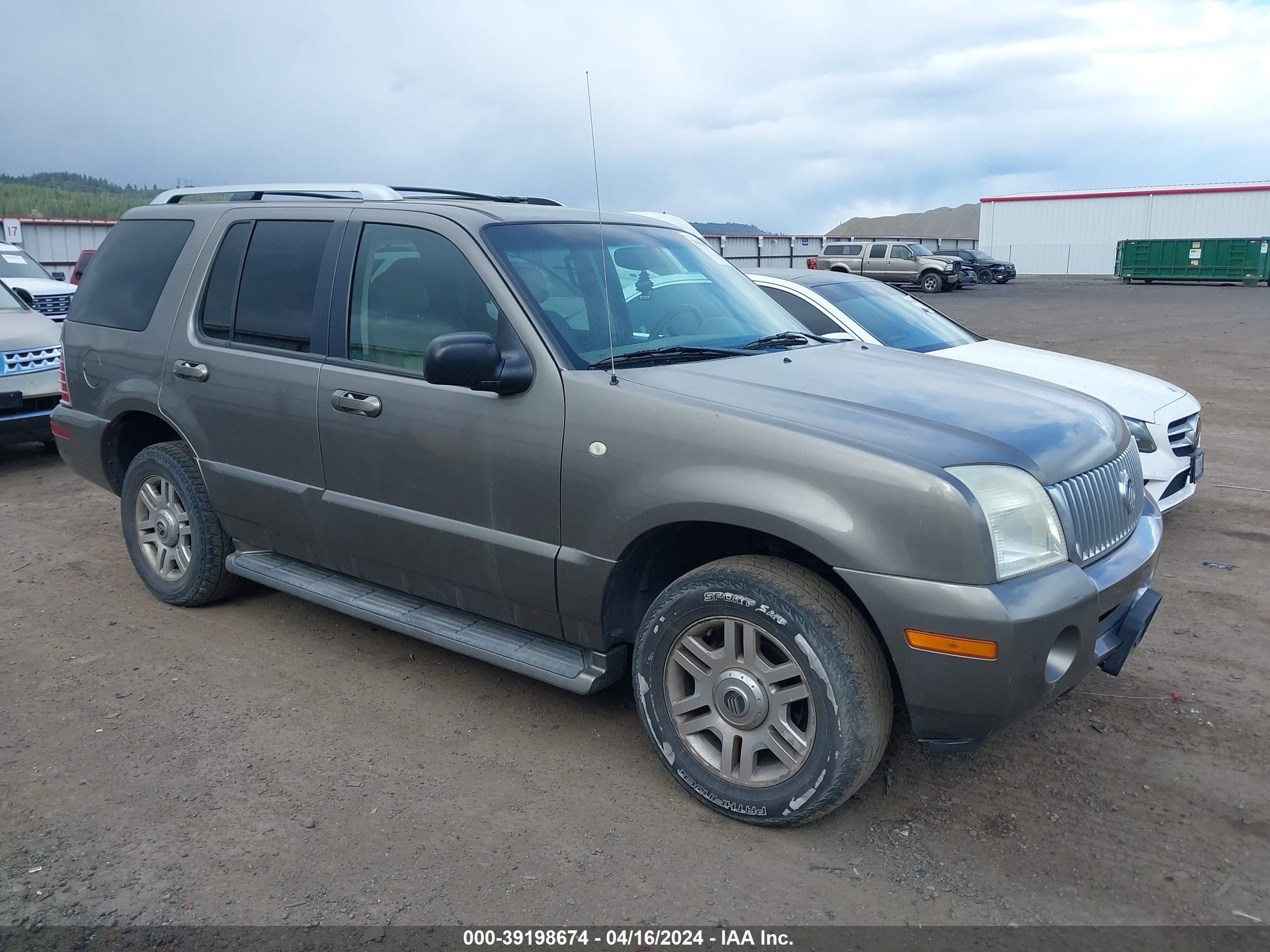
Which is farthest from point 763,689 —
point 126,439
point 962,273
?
point 962,273

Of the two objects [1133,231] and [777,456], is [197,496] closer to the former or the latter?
[777,456]

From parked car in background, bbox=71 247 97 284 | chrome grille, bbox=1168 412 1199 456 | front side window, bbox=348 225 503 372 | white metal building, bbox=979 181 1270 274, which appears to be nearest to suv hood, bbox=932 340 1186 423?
chrome grille, bbox=1168 412 1199 456

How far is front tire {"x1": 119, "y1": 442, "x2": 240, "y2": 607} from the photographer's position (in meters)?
5.02

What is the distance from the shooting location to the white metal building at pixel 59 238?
88.1 ft

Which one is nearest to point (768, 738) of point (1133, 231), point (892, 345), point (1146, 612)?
point (1146, 612)

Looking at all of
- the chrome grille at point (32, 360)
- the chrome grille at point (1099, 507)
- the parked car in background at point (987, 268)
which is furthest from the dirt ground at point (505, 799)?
the parked car in background at point (987, 268)

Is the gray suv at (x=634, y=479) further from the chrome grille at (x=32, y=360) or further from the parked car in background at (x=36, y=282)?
the parked car in background at (x=36, y=282)

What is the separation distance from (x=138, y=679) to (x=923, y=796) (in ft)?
10.7

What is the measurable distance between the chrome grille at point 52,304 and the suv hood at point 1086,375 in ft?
34.6

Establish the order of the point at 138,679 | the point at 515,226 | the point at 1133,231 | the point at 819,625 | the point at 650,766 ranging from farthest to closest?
the point at 1133,231
the point at 138,679
the point at 515,226
the point at 650,766
the point at 819,625

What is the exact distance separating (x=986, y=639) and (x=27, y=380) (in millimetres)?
8346

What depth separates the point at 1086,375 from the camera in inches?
268

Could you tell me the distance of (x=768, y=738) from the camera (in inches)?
129

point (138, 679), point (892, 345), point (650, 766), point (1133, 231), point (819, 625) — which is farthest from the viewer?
point (1133, 231)
